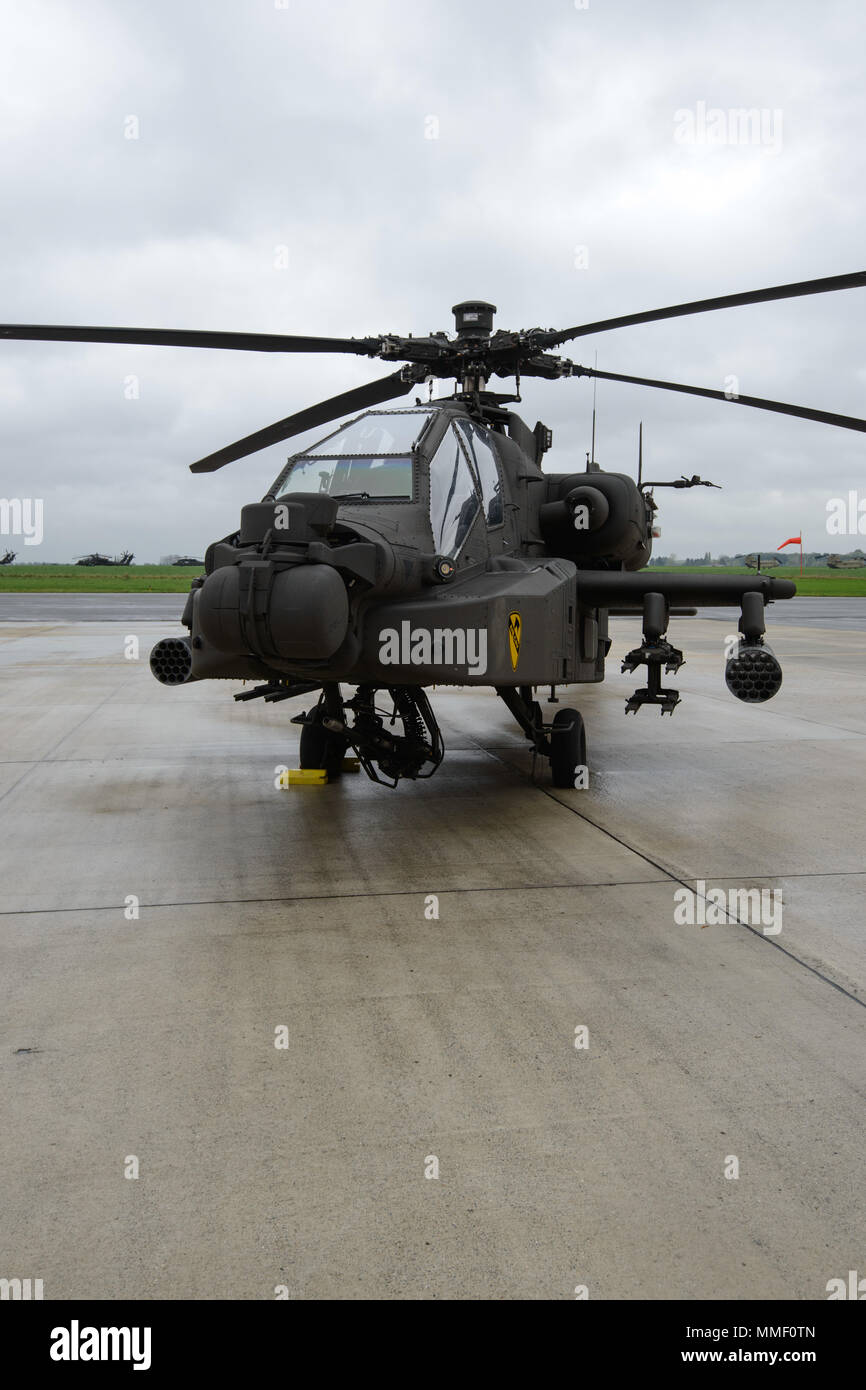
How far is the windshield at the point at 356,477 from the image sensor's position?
21.5 feet

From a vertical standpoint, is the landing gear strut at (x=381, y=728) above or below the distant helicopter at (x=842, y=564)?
below

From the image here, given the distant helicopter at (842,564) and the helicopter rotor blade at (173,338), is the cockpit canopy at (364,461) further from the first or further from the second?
the distant helicopter at (842,564)

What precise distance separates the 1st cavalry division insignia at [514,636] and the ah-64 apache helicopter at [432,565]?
0.01m

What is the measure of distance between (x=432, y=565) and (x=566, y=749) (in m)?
2.22

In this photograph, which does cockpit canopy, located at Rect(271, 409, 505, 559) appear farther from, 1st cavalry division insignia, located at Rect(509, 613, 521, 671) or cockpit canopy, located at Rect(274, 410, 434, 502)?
1st cavalry division insignia, located at Rect(509, 613, 521, 671)

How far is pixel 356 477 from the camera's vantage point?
667 centimetres

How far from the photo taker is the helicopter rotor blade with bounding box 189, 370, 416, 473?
8.20 meters

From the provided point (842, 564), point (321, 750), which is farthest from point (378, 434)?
point (842, 564)

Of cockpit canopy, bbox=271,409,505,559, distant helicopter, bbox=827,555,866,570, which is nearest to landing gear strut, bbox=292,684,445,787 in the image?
cockpit canopy, bbox=271,409,505,559

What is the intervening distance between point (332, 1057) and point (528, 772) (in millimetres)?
5120

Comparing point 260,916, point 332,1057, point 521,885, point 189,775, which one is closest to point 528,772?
point 189,775

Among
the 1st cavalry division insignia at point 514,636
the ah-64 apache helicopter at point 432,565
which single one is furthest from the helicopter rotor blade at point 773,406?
the 1st cavalry division insignia at point 514,636

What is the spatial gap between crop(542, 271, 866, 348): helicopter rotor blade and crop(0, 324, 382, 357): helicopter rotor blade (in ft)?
4.95
